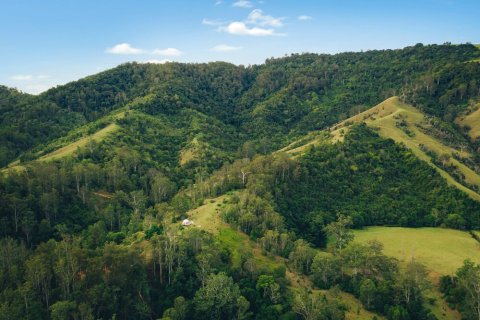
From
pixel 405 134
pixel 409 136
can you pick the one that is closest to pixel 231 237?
pixel 409 136

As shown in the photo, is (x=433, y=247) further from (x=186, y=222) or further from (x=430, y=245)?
(x=186, y=222)

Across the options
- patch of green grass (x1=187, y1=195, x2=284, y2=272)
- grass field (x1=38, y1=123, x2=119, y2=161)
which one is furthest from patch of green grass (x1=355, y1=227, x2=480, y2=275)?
grass field (x1=38, y1=123, x2=119, y2=161)

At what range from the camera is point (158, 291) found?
72.4m

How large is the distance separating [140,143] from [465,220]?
10972cm

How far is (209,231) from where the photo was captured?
287 ft

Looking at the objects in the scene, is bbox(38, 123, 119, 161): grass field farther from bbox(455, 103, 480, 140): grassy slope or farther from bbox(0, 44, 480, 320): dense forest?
bbox(455, 103, 480, 140): grassy slope

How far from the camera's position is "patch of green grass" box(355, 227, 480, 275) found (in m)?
90.6

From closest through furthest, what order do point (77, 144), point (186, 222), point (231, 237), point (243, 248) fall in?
1. point (243, 248)
2. point (231, 237)
3. point (186, 222)
4. point (77, 144)

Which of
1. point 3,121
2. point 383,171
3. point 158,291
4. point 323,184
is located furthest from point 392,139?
point 3,121

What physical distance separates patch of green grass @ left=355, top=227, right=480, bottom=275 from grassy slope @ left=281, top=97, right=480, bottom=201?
20709mm

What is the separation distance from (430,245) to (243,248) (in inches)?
1862

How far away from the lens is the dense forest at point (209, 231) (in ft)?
220

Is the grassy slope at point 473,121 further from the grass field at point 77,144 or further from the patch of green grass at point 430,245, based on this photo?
the grass field at point 77,144

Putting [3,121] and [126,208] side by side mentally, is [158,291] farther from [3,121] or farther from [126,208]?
[3,121]
